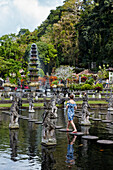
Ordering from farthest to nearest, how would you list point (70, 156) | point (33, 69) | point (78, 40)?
point (78, 40) < point (33, 69) < point (70, 156)

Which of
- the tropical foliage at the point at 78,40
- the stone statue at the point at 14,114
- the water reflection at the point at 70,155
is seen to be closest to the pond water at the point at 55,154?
the water reflection at the point at 70,155

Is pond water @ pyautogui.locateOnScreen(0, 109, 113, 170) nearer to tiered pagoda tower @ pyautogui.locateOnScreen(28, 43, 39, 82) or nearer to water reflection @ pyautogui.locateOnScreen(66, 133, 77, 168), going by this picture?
water reflection @ pyautogui.locateOnScreen(66, 133, 77, 168)

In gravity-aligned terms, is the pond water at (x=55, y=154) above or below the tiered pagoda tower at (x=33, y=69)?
below

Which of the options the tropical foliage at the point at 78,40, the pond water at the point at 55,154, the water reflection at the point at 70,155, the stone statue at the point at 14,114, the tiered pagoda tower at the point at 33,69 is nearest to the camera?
the pond water at the point at 55,154

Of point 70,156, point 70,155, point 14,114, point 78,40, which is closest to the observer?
point 70,156

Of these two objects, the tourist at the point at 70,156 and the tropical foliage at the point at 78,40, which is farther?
the tropical foliage at the point at 78,40

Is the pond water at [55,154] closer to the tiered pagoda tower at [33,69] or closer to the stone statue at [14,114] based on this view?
the stone statue at [14,114]

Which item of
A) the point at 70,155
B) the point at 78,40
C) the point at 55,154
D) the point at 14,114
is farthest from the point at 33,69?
the point at 70,155

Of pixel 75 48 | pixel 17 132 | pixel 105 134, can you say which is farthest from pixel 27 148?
pixel 75 48

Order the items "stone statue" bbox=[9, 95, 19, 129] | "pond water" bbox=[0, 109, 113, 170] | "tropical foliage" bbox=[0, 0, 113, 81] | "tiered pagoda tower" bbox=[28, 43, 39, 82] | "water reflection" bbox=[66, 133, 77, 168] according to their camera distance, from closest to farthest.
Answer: "pond water" bbox=[0, 109, 113, 170]
"water reflection" bbox=[66, 133, 77, 168]
"stone statue" bbox=[9, 95, 19, 129]
"tiered pagoda tower" bbox=[28, 43, 39, 82]
"tropical foliage" bbox=[0, 0, 113, 81]

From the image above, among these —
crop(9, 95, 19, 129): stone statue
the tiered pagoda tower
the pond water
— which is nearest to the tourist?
the pond water

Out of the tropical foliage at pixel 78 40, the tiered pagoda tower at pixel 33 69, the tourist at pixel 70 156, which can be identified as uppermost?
the tropical foliage at pixel 78 40

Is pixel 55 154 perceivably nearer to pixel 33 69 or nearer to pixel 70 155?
pixel 70 155

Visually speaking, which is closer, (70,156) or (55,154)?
(70,156)
